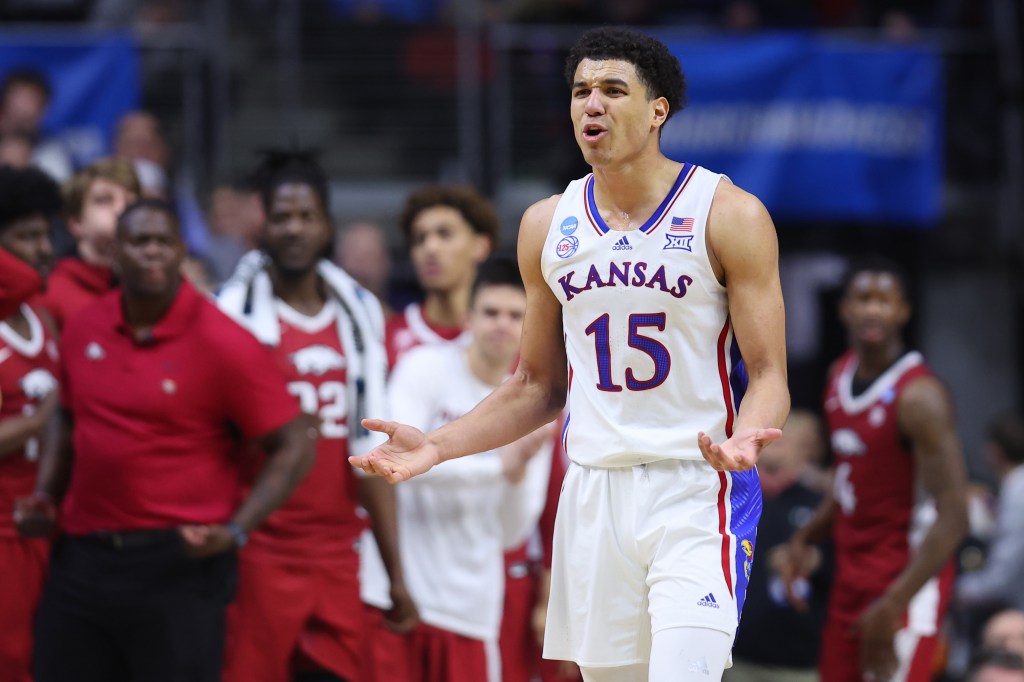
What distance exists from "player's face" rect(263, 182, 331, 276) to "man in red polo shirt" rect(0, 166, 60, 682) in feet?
3.36

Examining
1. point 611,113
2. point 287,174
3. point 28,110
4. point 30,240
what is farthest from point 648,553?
Answer: point 28,110

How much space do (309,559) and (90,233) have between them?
2.08m

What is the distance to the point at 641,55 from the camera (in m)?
5.20

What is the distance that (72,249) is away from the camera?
27.6 ft

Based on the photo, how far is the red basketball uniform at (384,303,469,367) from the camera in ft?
26.9

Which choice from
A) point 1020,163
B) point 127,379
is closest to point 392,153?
point 1020,163

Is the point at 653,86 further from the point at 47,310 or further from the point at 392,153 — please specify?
the point at 392,153

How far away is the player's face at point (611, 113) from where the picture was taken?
5.14m

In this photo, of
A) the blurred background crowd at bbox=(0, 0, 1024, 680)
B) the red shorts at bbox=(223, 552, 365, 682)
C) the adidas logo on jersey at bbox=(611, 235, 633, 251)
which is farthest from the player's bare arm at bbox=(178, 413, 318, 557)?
the blurred background crowd at bbox=(0, 0, 1024, 680)

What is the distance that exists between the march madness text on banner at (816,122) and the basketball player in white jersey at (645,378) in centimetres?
774

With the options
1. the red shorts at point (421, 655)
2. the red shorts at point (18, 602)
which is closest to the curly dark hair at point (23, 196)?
the red shorts at point (18, 602)

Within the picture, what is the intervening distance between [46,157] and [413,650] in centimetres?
551

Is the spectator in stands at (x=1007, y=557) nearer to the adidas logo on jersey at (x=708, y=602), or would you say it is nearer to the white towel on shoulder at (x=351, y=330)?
the white towel on shoulder at (x=351, y=330)

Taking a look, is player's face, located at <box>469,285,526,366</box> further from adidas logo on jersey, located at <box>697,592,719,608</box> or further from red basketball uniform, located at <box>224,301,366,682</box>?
adidas logo on jersey, located at <box>697,592,719,608</box>
